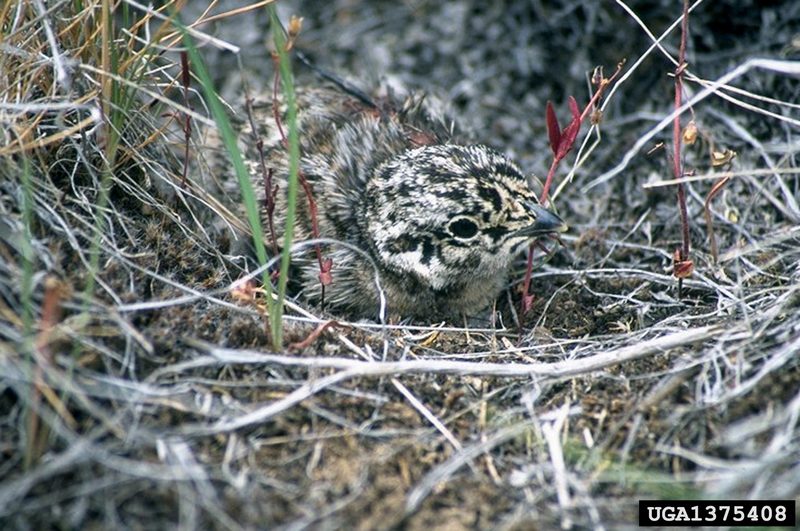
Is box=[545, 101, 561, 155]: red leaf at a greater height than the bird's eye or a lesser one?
greater

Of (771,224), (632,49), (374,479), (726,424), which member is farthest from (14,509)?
(632,49)

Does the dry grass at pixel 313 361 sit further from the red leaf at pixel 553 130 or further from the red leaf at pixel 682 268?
the red leaf at pixel 553 130

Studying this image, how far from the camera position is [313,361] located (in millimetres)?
3152

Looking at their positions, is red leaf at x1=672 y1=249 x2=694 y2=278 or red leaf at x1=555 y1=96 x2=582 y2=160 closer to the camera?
red leaf at x1=555 y1=96 x2=582 y2=160

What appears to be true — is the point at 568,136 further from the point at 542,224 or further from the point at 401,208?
the point at 401,208

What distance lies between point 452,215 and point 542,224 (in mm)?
422

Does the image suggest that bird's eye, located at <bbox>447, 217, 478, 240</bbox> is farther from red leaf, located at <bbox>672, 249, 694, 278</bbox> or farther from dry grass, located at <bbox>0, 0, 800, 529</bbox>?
red leaf, located at <bbox>672, 249, 694, 278</bbox>

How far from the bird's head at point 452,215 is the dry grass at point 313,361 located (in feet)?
1.09

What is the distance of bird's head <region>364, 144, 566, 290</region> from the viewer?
389 centimetres

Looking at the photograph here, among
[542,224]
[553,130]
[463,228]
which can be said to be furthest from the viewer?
[463,228]

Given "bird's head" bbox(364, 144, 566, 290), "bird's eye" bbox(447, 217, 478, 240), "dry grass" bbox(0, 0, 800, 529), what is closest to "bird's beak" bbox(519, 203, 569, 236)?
"bird's head" bbox(364, 144, 566, 290)

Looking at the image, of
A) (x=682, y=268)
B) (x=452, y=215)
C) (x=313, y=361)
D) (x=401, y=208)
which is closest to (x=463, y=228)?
(x=452, y=215)

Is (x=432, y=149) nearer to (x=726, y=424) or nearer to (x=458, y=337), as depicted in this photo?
(x=458, y=337)

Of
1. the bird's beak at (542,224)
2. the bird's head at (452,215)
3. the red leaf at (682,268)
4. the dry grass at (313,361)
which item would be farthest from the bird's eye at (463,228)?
the red leaf at (682,268)
